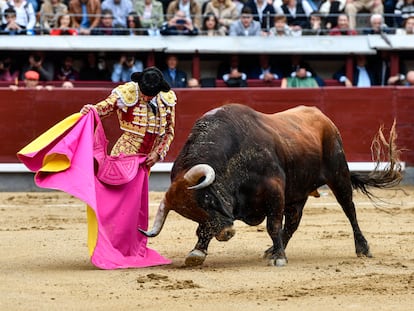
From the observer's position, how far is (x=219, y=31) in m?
14.8

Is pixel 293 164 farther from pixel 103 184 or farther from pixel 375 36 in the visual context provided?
pixel 375 36

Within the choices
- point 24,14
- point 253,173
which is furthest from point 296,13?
point 253,173

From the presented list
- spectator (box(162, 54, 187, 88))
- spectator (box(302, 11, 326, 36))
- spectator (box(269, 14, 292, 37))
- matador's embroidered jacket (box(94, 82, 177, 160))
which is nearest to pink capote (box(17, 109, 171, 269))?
matador's embroidered jacket (box(94, 82, 177, 160))

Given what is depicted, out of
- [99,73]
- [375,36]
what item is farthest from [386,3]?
[99,73]

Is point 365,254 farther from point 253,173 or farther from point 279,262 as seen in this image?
point 253,173

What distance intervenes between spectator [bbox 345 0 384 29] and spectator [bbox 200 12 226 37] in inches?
64.9

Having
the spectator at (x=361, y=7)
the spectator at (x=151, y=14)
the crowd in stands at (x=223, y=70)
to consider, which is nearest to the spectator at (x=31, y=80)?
the crowd in stands at (x=223, y=70)

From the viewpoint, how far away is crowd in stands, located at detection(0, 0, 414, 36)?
→ 14297 mm

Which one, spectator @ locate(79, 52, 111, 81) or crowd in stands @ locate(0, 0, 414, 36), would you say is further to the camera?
spectator @ locate(79, 52, 111, 81)

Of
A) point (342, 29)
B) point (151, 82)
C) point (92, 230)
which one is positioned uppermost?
point (151, 82)

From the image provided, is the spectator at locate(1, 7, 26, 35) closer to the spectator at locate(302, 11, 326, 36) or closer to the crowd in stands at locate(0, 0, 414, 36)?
the crowd in stands at locate(0, 0, 414, 36)

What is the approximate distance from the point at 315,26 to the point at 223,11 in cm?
124

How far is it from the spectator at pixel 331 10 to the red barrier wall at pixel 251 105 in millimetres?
2063

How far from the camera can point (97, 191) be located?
24.5 ft
